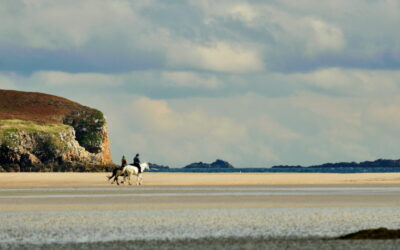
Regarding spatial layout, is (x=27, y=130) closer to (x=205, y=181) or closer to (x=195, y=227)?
(x=205, y=181)

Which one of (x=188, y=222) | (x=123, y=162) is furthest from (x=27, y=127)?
(x=188, y=222)

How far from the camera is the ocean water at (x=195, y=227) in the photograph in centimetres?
1902

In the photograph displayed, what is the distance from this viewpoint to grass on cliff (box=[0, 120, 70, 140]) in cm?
14612

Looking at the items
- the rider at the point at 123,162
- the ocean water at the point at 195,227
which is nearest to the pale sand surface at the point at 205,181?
the rider at the point at 123,162

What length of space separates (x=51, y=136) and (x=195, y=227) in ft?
421

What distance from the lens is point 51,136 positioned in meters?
148

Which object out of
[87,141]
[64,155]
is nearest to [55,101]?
[87,141]

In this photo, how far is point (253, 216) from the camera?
1078 inches

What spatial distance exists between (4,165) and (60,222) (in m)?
118

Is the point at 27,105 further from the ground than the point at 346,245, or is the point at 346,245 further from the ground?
the point at 27,105

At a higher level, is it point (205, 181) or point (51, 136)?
point (51, 136)

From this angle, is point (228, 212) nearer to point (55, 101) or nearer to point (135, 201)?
point (135, 201)

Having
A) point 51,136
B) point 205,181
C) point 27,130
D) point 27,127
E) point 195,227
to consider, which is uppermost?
point 27,127

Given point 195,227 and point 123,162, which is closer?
point 195,227
